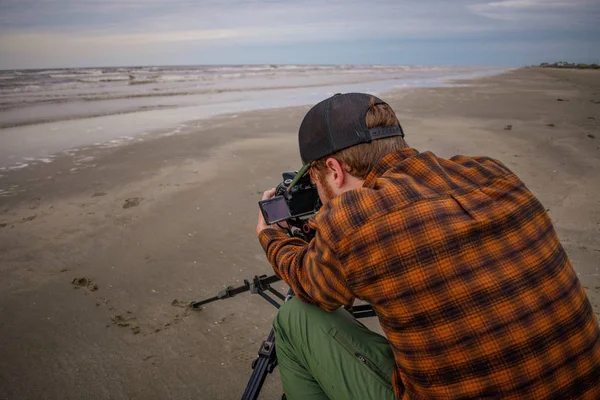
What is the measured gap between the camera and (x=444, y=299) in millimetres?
1023

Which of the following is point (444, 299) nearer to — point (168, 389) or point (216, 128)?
point (168, 389)

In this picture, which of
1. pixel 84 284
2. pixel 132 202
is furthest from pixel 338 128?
pixel 132 202

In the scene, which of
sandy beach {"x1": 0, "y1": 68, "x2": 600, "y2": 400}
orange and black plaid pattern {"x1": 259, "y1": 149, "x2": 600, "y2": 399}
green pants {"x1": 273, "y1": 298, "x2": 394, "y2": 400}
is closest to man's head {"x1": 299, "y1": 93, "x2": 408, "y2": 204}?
orange and black plaid pattern {"x1": 259, "y1": 149, "x2": 600, "y2": 399}

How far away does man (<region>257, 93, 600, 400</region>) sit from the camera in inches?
40.1

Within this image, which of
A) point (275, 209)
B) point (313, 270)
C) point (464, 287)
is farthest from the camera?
point (275, 209)

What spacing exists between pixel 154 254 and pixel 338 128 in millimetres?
2720

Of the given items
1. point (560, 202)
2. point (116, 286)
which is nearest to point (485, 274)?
point (116, 286)

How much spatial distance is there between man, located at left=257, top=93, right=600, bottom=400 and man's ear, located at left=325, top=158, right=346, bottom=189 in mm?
143

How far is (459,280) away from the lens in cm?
103

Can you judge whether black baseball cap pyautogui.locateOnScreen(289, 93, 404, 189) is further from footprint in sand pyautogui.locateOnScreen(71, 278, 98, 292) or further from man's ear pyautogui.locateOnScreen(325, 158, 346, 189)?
footprint in sand pyautogui.locateOnScreen(71, 278, 98, 292)

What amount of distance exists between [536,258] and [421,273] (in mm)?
347

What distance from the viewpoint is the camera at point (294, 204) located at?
1.64 meters

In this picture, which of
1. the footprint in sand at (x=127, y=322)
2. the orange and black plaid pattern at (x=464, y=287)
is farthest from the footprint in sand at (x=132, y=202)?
the orange and black plaid pattern at (x=464, y=287)

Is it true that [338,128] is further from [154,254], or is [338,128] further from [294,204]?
[154,254]
